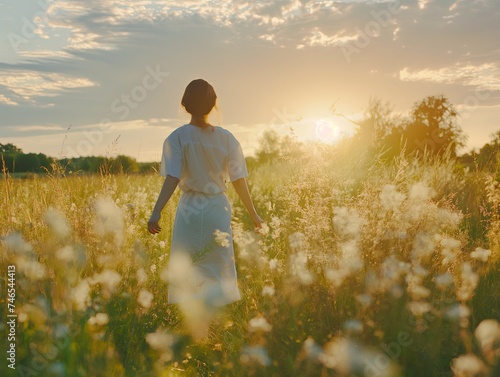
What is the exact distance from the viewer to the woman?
4527mm

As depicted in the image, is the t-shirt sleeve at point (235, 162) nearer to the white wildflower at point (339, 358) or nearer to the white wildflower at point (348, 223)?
the white wildflower at point (348, 223)

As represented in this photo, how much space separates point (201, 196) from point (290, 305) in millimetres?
1504

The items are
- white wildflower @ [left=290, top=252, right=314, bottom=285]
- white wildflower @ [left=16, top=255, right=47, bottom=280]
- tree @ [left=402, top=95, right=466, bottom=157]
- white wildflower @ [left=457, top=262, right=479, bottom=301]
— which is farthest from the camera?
tree @ [left=402, top=95, right=466, bottom=157]

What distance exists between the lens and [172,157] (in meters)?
4.53

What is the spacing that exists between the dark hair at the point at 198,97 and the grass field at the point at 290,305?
3.64 feet

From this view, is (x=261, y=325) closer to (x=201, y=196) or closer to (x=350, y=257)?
(x=350, y=257)

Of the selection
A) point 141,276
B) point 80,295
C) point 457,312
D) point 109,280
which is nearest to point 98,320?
point 80,295

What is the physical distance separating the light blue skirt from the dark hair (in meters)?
0.75

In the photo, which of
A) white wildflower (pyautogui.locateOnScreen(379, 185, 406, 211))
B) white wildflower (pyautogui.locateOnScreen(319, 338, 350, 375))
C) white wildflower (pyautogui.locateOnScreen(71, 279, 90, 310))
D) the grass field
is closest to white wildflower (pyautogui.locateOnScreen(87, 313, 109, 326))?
the grass field

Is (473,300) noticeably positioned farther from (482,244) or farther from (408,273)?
(482,244)

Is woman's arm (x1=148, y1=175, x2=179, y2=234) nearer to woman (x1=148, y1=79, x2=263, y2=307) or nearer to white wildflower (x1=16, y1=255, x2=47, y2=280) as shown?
woman (x1=148, y1=79, x2=263, y2=307)

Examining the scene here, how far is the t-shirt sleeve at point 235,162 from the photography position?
478 centimetres

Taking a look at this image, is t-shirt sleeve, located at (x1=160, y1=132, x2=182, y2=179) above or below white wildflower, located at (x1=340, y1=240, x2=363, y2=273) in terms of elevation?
above

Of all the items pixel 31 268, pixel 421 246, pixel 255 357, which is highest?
pixel 421 246
